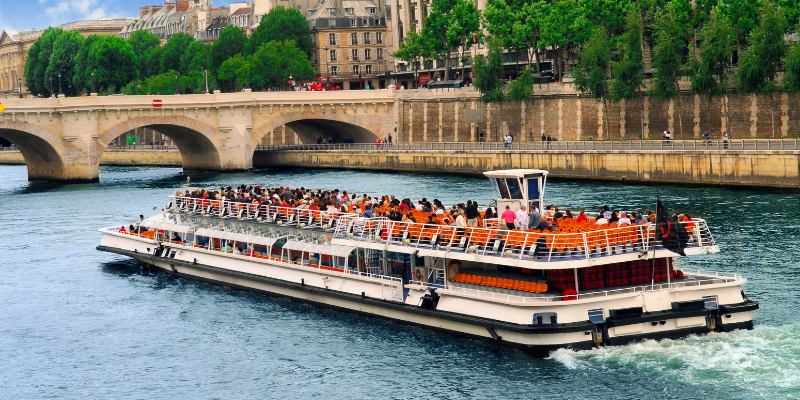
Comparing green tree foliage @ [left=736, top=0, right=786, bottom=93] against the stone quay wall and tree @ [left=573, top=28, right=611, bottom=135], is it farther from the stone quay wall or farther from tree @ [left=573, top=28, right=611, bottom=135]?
tree @ [left=573, top=28, right=611, bottom=135]

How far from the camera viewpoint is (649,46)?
11344 centimetres

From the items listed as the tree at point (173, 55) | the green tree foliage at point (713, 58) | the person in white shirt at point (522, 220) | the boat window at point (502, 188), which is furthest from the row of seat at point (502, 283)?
the tree at point (173, 55)

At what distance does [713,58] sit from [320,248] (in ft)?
159

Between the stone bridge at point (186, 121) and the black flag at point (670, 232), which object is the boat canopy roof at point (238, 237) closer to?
the black flag at point (670, 232)

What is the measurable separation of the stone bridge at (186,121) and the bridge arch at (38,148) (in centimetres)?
8

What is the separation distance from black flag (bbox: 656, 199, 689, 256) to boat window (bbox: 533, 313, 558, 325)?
3.74m

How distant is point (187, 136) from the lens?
122 meters

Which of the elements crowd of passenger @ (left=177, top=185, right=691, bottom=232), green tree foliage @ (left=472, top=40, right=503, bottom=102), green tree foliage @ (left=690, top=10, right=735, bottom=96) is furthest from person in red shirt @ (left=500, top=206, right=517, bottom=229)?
green tree foliage @ (left=472, top=40, right=503, bottom=102)

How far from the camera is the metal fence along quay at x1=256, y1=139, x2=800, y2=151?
77.5 metres

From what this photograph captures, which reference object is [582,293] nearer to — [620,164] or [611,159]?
[620,164]

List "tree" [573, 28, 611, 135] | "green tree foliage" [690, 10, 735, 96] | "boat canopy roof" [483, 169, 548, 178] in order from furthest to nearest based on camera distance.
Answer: "tree" [573, 28, 611, 135] → "green tree foliage" [690, 10, 735, 96] → "boat canopy roof" [483, 169, 548, 178]

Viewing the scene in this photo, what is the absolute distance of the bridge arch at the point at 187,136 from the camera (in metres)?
113

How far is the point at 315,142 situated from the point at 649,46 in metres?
35.6

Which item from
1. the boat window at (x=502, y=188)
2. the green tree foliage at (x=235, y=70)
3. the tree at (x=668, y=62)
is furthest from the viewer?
the green tree foliage at (x=235, y=70)
